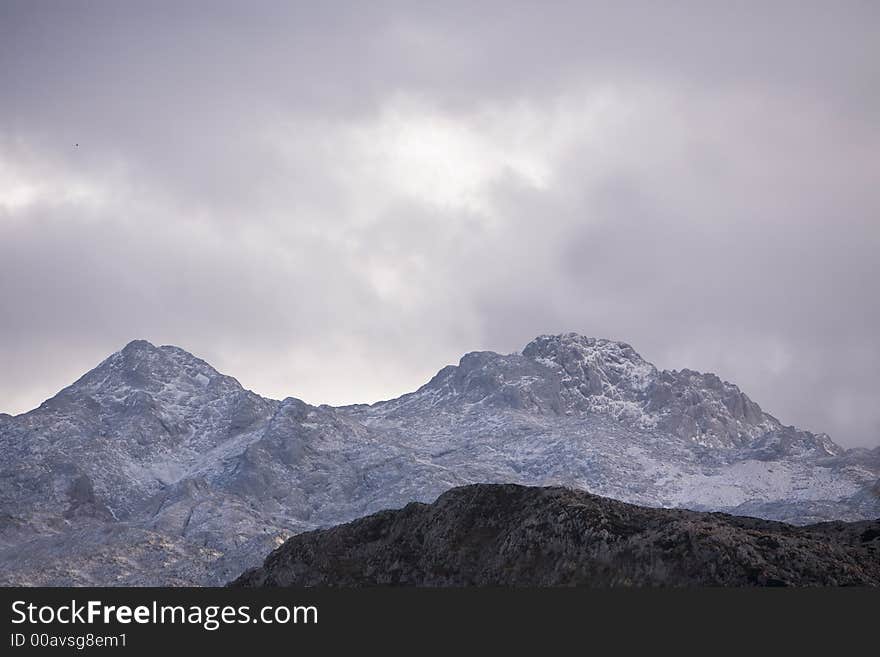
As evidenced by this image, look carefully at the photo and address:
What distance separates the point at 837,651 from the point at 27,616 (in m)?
74.6

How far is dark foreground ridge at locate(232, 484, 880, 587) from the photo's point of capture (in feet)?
533

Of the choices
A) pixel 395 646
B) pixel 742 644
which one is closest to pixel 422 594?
pixel 395 646

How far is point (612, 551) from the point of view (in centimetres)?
17575

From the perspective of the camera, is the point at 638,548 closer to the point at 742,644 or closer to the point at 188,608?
the point at 742,644

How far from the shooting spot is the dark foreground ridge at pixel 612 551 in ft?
533

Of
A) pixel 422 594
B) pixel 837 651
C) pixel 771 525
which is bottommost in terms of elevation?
pixel 837 651

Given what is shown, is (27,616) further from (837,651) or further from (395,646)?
(837,651)

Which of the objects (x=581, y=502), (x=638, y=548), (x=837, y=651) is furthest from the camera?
(x=581, y=502)

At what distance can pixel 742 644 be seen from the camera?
126m

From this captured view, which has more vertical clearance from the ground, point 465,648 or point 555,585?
point 555,585

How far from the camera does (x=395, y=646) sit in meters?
127

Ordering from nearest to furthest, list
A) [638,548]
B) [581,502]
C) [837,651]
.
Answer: [837,651] < [638,548] < [581,502]

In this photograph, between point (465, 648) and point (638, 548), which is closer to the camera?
point (465, 648)

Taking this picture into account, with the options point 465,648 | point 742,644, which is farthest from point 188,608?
point 742,644
